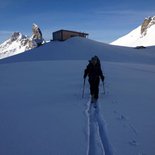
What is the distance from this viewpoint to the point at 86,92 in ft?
47.1

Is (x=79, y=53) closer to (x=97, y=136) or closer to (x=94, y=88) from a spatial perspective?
(x=94, y=88)

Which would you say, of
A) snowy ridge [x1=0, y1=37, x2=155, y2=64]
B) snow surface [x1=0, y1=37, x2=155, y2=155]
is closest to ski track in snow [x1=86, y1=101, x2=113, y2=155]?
snow surface [x1=0, y1=37, x2=155, y2=155]

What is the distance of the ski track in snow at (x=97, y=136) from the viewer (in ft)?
21.3

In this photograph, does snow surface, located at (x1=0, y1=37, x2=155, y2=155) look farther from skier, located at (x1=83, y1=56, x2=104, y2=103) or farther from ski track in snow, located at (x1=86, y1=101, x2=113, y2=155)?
skier, located at (x1=83, y1=56, x2=104, y2=103)

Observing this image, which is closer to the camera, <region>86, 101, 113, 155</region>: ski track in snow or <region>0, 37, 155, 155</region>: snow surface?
<region>86, 101, 113, 155</region>: ski track in snow

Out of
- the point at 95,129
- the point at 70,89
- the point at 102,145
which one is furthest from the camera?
the point at 70,89

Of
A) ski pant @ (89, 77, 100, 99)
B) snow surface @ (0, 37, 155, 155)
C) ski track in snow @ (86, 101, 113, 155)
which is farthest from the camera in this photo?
ski pant @ (89, 77, 100, 99)

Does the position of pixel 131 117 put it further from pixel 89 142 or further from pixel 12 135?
pixel 12 135

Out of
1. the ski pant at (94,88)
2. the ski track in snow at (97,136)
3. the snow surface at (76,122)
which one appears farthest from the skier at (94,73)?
the ski track in snow at (97,136)

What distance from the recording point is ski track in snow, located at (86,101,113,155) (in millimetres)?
6497

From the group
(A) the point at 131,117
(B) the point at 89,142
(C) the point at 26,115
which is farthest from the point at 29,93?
(B) the point at 89,142

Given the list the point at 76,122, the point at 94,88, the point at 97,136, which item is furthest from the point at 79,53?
the point at 97,136

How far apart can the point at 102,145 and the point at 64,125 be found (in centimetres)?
190

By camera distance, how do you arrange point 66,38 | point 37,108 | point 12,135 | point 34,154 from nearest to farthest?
point 34,154
point 12,135
point 37,108
point 66,38
